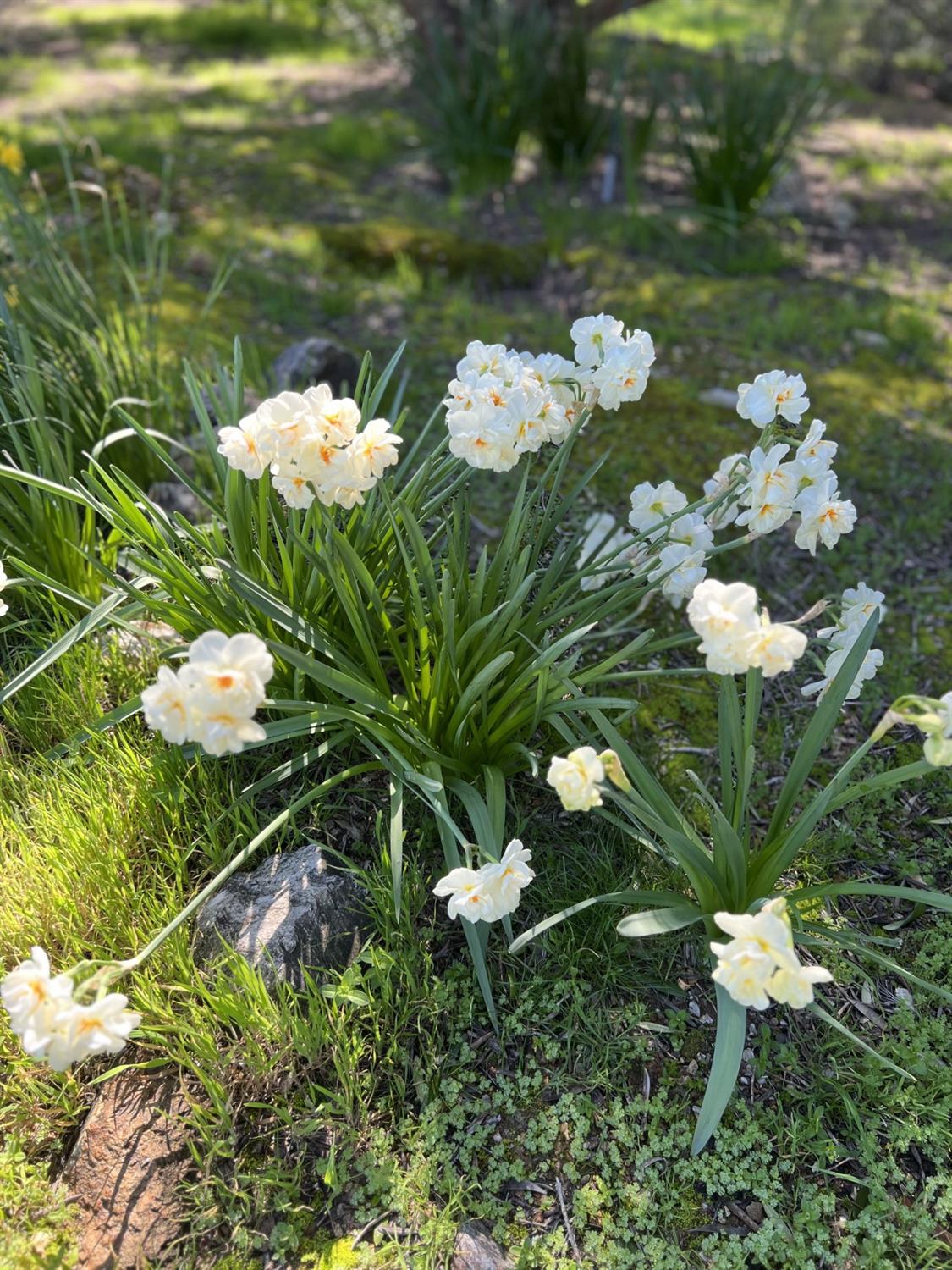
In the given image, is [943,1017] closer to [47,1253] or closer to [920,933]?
[920,933]

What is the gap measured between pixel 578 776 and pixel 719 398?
2609mm

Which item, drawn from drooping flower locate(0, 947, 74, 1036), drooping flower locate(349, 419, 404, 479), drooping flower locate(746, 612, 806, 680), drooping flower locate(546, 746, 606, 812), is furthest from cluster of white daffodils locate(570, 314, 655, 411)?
drooping flower locate(0, 947, 74, 1036)

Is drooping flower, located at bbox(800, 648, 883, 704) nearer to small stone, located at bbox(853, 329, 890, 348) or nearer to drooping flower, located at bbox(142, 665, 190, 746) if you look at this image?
drooping flower, located at bbox(142, 665, 190, 746)

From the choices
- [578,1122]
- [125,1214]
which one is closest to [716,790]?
[578,1122]

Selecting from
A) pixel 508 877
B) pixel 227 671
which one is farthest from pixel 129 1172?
pixel 227 671

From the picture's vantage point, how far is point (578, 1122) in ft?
5.51

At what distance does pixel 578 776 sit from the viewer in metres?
1.41

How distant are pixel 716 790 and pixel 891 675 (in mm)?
738

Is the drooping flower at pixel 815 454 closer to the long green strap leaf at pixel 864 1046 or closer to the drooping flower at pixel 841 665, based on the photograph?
the drooping flower at pixel 841 665

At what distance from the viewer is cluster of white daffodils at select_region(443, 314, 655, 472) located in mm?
1689

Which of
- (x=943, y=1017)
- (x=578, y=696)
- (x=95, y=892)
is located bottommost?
(x=943, y=1017)

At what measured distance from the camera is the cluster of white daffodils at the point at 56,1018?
127 centimetres

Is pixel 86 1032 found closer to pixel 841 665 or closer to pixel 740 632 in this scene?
pixel 740 632

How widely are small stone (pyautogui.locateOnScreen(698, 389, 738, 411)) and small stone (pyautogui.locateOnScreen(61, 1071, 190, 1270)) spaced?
2974 millimetres
